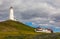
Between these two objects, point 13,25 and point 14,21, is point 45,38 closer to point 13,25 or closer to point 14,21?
point 13,25

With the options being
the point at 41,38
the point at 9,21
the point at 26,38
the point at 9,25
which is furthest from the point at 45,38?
the point at 9,21

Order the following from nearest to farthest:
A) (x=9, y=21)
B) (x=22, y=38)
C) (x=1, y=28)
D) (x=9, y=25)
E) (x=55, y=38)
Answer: (x=55, y=38) → (x=22, y=38) → (x=1, y=28) → (x=9, y=25) → (x=9, y=21)

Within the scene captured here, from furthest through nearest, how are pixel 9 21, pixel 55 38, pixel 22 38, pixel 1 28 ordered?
pixel 9 21 < pixel 1 28 < pixel 22 38 < pixel 55 38

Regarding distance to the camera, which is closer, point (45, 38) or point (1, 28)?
point (45, 38)

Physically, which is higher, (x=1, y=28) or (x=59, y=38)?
(x=1, y=28)

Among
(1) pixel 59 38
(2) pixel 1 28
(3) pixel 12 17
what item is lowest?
(1) pixel 59 38

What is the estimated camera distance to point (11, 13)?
19300 cm

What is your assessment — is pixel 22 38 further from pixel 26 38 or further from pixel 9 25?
pixel 9 25

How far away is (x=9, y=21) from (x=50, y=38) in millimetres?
118642

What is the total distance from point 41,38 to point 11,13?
122 metres

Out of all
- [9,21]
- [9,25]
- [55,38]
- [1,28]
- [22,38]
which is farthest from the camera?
[9,21]

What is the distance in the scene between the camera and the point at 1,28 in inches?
Result: 6314

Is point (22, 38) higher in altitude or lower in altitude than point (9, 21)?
lower

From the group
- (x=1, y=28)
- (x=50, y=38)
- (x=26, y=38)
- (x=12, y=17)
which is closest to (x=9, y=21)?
(x=12, y=17)
